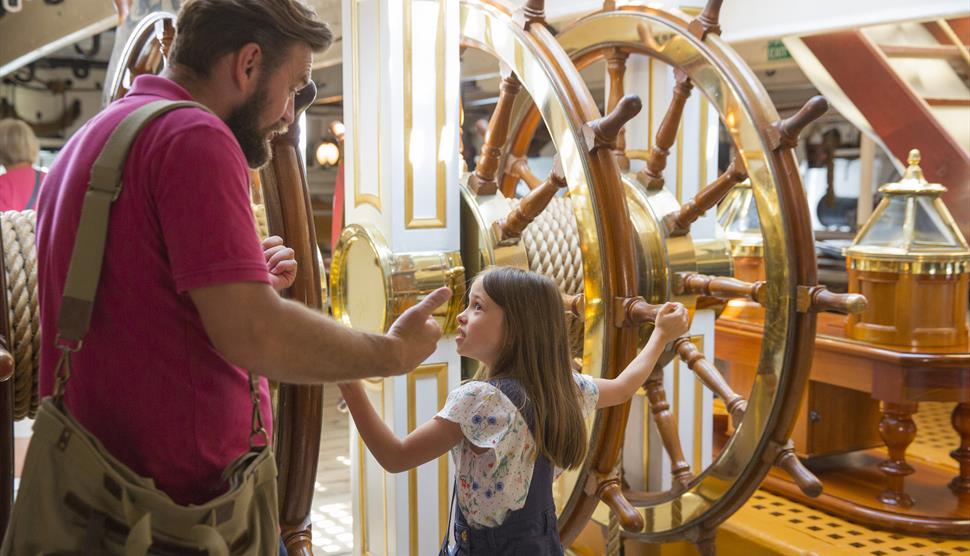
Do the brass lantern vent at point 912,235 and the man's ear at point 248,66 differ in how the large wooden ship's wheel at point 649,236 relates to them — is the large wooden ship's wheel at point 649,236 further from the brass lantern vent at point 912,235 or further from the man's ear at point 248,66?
the brass lantern vent at point 912,235

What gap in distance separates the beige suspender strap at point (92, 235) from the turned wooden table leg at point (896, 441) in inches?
121

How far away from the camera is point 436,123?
2.35 metres

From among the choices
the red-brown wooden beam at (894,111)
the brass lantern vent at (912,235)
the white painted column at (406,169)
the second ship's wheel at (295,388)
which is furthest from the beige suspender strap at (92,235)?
the red-brown wooden beam at (894,111)

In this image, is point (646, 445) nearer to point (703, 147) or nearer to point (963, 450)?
point (703, 147)

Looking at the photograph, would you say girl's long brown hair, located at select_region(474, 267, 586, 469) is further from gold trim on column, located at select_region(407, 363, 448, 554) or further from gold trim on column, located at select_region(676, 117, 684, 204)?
gold trim on column, located at select_region(676, 117, 684, 204)

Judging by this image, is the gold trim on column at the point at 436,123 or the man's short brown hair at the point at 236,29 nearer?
the man's short brown hair at the point at 236,29

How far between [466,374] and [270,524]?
1.46 meters

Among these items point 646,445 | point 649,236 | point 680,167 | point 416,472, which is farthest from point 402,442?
point 680,167

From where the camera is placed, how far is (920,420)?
17.6ft

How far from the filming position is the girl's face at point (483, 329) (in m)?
1.66

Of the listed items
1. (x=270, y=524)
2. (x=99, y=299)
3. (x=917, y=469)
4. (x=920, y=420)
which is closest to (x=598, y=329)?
(x=270, y=524)

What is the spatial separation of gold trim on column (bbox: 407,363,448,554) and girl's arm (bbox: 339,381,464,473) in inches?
30.8

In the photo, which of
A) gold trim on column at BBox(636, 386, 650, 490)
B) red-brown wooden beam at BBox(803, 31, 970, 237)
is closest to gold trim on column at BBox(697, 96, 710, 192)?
gold trim on column at BBox(636, 386, 650, 490)

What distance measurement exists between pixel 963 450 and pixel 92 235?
3397 mm
